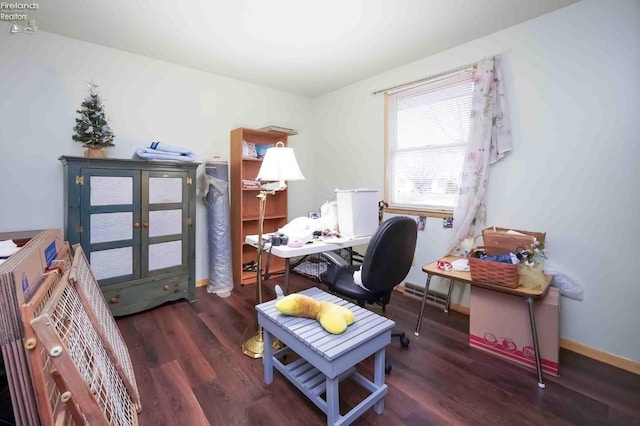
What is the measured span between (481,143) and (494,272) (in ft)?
3.56

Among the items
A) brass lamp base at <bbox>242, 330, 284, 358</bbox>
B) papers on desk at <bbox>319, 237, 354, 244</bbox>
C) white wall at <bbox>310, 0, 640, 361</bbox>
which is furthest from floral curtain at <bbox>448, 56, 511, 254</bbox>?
brass lamp base at <bbox>242, 330, 284, 358</bbox>

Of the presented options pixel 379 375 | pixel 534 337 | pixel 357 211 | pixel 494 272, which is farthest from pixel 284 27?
pixel 534 337

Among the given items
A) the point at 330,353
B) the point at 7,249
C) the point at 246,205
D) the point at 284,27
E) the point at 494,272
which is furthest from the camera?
the point at 246,205

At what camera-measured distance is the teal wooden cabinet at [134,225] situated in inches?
86.0

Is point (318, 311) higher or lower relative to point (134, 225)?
lower

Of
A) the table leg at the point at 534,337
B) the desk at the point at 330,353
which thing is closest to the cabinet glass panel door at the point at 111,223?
the desk at the point at 330,353

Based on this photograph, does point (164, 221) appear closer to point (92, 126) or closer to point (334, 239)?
point (92, 126)

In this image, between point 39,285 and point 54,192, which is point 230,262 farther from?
point 39,285

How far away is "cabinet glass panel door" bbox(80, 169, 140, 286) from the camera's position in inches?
87.0

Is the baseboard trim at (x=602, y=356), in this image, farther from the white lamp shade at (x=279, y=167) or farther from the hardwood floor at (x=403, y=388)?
the white lamp shade at (x=279, y=167)

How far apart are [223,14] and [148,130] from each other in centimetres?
139

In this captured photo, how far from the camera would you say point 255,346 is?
1968mm

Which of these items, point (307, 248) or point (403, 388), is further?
point (307, 248)

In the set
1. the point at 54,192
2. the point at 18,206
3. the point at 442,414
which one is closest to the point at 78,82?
the point at 54,192
